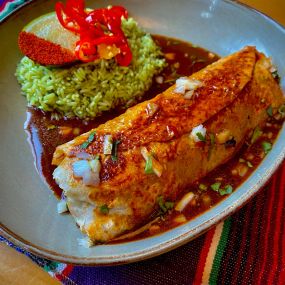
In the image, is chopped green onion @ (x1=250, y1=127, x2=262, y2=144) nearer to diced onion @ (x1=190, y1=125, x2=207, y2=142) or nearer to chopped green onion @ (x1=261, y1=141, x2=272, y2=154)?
chopped green onion @ (x1=261, y1=141, x2=272, y2=154)

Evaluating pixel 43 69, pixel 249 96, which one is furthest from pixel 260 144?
pixel 43 69

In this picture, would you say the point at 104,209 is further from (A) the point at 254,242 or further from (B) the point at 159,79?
(B) the point at 159,79

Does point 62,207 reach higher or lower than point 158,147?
lower

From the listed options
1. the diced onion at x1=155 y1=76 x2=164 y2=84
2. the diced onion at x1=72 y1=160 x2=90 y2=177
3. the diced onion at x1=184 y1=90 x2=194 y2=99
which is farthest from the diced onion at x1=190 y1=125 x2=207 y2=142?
the diced onion at x1=155 y1=76 x2=164 y2=84

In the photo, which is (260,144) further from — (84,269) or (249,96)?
(84,269)

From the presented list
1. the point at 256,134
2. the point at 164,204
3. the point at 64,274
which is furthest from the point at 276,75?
the point at 64,274

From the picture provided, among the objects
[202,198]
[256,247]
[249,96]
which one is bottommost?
[256,247]

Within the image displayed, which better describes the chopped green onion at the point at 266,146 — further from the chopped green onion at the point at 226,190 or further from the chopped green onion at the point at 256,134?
the chopped green onion at the point at 226,190
